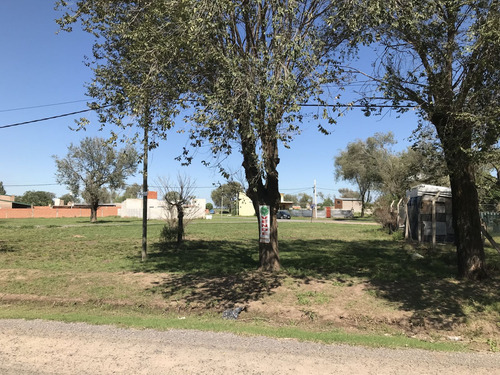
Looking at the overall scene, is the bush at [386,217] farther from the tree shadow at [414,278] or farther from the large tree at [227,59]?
the large tree at [227,59]

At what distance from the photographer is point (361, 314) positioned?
7.28m

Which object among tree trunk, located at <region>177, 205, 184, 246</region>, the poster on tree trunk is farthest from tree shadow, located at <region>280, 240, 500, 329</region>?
tree trunk, located at <region>177, 205, 184, 246</region>

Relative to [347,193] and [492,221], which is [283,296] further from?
[347,193]

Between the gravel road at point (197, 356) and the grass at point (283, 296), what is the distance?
565 mm

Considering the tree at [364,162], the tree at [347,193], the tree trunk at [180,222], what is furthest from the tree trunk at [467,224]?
the tree at [347,193]

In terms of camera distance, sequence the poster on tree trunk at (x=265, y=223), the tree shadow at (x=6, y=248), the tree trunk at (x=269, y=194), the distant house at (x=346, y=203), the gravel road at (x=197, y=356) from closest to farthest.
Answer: the gravel road at (x=197, y=356), the tree trunk at (x=269, y=194), the poster on tree trunk at (x=265, y=223), the tree shadow at (x=6, y=248), the distant house at (x=346, y=203)

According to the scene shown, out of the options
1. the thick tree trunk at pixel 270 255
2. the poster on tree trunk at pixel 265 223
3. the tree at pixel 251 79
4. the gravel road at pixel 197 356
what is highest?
the tree at pixel 251 79

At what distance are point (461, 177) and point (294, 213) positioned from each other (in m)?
75.1

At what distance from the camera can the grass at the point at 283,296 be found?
6.57 m

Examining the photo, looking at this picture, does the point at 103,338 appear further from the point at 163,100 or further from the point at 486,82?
the point at 486,82

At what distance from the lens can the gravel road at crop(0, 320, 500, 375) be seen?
171 inches

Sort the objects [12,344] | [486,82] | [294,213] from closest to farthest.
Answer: [12,344], [486,82], [294,213]

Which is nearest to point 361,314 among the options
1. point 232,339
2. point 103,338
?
point 232,339

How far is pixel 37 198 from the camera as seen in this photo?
127m
